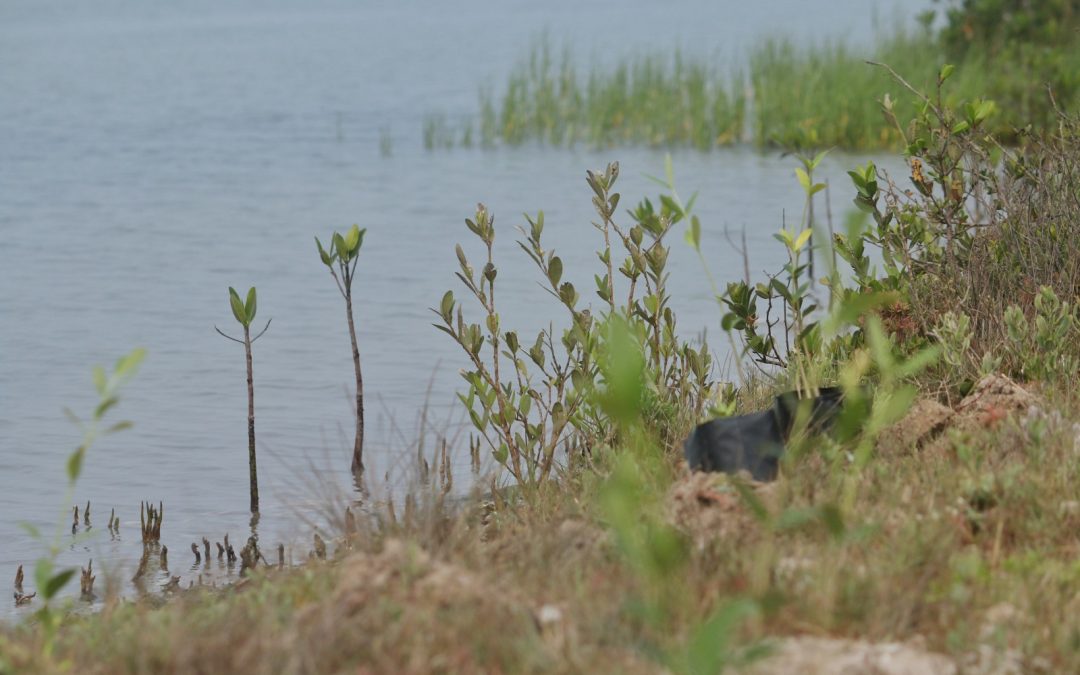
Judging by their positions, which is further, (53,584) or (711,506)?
(711,506)

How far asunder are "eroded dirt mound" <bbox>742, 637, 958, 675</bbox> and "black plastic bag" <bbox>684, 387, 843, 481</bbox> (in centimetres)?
106

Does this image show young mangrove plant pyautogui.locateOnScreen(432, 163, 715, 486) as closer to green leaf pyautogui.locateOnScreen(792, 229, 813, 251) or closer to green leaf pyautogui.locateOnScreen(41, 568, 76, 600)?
green leaf pyautogui.locateOnScreen(792, 229, 813, 251)

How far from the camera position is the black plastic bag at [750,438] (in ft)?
13.2

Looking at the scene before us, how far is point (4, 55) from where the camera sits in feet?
84.3

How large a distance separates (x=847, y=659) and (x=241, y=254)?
8.27 metres

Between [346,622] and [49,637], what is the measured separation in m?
0.63

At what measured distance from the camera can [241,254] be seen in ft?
34.4

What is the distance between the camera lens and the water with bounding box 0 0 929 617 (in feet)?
20.6

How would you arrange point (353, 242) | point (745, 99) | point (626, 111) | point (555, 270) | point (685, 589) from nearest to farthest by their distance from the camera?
1. point (685, 589)
2. point (555, 270)
3. point (353, 242)
4. point (745, 99)
5. point (626, 111)

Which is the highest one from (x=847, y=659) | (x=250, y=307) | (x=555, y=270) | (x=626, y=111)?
(x=626, y=111)

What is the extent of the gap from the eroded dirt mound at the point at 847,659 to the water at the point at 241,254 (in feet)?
5.61

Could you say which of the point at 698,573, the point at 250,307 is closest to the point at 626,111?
the point at 250,307

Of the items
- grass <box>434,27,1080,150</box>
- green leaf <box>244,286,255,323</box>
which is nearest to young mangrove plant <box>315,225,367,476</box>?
green leaf <box>244,286,255,323</box>

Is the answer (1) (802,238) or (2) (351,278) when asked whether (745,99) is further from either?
(1) (802,238)
